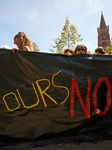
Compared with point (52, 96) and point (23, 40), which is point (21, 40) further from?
point (52, 96)

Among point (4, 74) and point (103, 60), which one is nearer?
point (4, 74)

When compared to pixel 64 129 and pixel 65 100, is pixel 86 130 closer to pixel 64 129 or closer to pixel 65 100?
pixel 64 129

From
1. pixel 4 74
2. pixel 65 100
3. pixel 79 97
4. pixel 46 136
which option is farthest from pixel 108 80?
pixel 4 74

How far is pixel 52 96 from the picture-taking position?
2.15 m

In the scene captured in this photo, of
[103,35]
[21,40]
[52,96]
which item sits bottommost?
[52,96]

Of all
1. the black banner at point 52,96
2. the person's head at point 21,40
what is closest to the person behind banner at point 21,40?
the person's head at point 21,40

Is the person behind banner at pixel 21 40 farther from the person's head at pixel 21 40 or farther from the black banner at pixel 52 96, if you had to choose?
the black banner at pixel 52 96

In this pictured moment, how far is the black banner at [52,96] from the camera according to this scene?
2.03 metres

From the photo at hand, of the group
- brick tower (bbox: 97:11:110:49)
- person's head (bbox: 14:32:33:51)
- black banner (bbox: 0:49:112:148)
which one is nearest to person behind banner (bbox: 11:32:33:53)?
person's head (bbox: 14:32:33:51)

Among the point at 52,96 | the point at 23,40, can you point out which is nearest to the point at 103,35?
the point at 23,40

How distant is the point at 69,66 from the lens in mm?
2305

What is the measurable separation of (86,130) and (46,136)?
74cm

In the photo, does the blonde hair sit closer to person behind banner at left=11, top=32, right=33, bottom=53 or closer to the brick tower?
person behind banner at left=11, top=32, right=33, bottom=53

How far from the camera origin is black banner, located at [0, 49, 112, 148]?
6.65 ft
